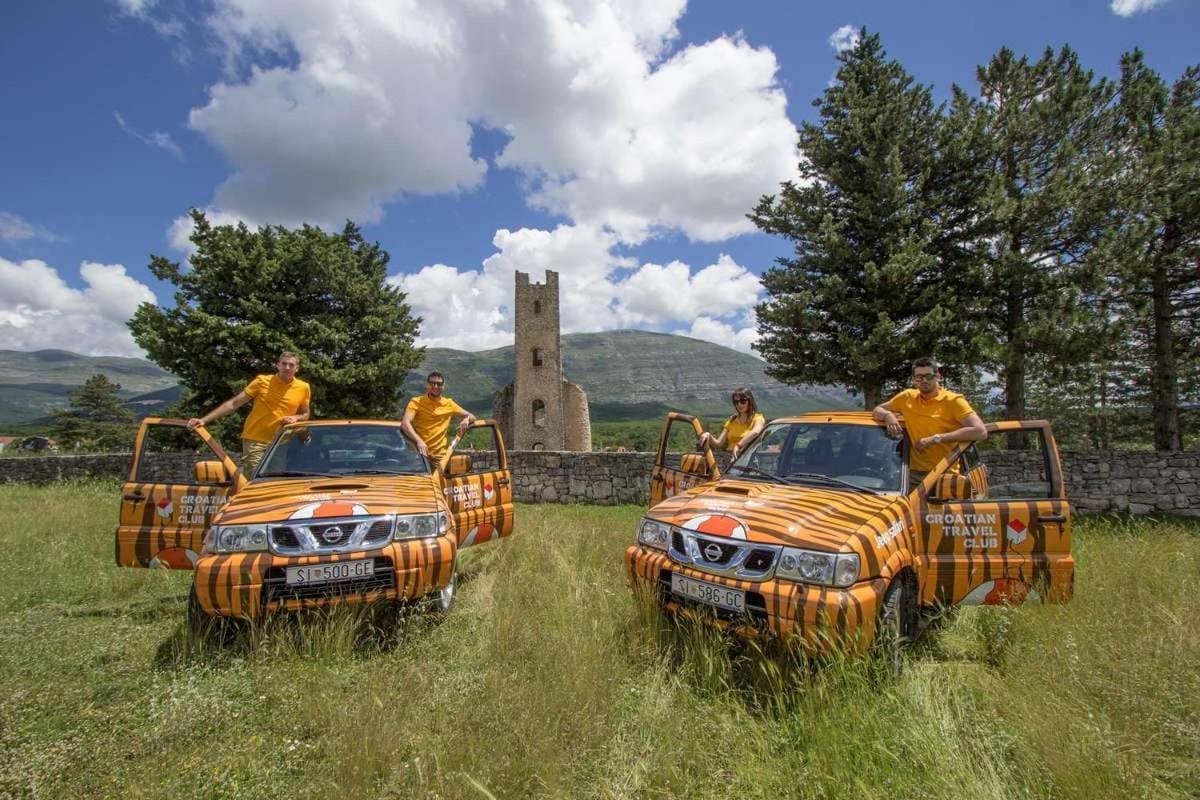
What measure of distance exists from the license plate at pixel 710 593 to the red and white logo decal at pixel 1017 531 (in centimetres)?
212

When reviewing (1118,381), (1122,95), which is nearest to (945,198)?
(1122,95)

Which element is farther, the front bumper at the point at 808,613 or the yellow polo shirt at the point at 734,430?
the yellow polo shirt at the point at 734,430

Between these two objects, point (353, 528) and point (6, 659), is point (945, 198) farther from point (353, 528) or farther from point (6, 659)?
point (6, 659)

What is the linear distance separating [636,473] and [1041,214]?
38.6 ft

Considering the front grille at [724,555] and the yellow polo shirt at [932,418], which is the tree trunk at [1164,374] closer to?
the yellow polo shirt at [932,418]

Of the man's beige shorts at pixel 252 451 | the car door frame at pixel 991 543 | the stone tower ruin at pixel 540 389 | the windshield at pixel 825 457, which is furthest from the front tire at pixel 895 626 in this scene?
the stone tower ruin at pixel 540 389

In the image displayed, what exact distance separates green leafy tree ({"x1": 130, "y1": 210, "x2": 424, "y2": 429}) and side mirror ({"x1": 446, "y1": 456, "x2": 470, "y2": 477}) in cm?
1726

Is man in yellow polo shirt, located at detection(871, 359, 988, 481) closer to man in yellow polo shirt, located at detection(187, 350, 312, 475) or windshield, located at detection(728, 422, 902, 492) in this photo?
windshield, located at detection(728, 422, 902, 492)

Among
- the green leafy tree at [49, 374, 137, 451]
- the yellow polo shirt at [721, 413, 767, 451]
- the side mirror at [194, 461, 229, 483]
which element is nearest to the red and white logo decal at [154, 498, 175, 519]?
the side mirror at [194, 461, 229, 483]

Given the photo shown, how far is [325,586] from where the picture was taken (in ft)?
11.9

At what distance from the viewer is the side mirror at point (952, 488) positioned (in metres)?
3.52

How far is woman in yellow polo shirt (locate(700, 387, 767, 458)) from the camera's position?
622 cm

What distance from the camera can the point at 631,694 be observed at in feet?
10.7

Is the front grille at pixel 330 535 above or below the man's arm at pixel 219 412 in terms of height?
below
